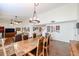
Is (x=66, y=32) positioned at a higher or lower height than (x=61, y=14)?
lower

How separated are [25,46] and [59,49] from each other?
0.56 metres

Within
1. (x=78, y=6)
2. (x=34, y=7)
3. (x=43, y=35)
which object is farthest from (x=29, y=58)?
(x=78, y=6)

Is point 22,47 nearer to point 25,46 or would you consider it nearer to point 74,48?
point 25,46

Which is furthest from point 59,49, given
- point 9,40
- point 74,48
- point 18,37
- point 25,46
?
point 9,40

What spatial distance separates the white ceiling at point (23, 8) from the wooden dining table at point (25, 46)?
16.6 inches

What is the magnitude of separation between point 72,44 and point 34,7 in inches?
34.2

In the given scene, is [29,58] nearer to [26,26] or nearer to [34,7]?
[26,26]

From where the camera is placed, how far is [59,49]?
5.78 feet

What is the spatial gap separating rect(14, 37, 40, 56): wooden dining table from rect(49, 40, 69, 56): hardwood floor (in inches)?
11.2

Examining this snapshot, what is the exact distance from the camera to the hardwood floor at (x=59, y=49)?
5.78 feet

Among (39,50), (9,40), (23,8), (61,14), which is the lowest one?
(39,50)

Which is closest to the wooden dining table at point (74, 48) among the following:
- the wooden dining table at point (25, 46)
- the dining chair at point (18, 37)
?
the wooden dining table at point (25, 46)

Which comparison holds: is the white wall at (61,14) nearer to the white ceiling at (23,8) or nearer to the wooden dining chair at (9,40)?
the white ceiling at (23,8)

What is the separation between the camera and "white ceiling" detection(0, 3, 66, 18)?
1.77m
